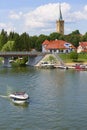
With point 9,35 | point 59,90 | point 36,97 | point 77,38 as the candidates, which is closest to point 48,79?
point 59,90

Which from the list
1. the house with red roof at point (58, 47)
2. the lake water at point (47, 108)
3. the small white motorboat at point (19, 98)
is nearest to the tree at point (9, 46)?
the house with red roof at point (58, 47)

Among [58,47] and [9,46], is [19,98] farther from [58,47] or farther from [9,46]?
[9,46]

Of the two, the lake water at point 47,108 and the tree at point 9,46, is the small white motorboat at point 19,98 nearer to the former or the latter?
the lake water at point 47,108

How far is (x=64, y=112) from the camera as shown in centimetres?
4684

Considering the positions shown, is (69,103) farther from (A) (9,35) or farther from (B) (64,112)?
(A) (9,35)

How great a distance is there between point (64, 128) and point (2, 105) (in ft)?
44.1

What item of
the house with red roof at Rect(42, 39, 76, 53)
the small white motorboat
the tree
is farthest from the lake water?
the tree

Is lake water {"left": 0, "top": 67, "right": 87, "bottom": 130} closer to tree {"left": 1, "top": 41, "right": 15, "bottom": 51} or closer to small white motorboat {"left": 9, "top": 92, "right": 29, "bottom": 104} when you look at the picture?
small white motorboat {"left": 9, "top": 92, "right": 29, "bottom": 104}

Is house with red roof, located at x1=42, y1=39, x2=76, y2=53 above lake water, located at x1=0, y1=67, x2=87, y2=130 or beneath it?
above

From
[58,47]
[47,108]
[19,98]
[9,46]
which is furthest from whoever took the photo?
[9,46]

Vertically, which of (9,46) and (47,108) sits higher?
(9,46)

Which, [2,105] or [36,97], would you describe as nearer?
[2,105]

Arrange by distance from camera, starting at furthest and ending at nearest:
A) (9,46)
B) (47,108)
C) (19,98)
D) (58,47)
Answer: (9,46), (58,47), (19,98), (47,108)

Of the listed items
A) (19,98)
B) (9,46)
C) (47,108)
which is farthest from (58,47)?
(47,108)
